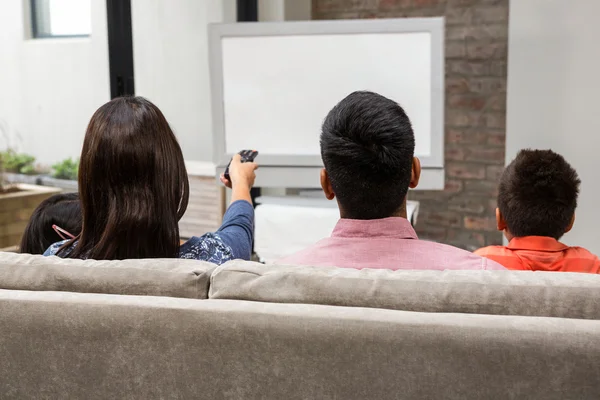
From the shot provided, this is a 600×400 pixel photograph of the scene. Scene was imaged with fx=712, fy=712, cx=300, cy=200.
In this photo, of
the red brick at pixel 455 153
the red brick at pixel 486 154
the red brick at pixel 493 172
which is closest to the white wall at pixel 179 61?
the red brick at pixel 455 153

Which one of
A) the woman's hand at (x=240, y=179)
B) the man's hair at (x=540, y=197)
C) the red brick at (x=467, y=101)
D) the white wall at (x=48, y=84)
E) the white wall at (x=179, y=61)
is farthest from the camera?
the red brick at (x=467, y=101)

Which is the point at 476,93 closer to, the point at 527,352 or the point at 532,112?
the point at 532,112

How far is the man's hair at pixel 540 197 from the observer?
6.57 ft

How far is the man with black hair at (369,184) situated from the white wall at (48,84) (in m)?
2.21

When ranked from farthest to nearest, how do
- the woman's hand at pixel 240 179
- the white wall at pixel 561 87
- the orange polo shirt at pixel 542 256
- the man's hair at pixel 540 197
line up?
the white wall at pixel 561 87 → the man's hair at pixel 540 197 → the orange polo shirt at pixel 542 256 → the woman's hand at pixel 240 179

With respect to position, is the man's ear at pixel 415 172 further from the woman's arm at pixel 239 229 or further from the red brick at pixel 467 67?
the red brick at pixel 467 67

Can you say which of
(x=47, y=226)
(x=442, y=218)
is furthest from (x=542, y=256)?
(x=442, y=218)

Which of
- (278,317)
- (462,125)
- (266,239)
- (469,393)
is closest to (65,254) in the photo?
(278,317)

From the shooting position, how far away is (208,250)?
153cm

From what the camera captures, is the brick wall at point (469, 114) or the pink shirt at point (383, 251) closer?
the pink shirt at point (383, 251)

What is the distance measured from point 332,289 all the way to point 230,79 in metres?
2.59

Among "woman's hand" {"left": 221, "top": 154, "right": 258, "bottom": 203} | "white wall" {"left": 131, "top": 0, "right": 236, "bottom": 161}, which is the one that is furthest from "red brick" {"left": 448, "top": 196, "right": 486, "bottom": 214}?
"woman's hand" {"left": 221, "top": 154, "right": 258, "bottom": 203}

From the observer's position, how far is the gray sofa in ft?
3.51

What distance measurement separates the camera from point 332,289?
1.17 metres
